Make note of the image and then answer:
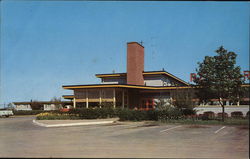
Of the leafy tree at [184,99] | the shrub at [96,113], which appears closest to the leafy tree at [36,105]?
the shrub at [96,113]

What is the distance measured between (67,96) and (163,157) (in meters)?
46.7

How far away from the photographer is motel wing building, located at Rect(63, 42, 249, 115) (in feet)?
115

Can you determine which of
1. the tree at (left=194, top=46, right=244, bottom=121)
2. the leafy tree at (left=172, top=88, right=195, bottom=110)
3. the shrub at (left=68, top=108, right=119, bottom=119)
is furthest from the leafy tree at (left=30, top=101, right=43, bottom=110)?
the tree at (left=194, top=46, right=244, bottom=121)

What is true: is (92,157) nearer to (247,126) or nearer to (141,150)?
(141,150)

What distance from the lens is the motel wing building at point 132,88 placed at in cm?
3497

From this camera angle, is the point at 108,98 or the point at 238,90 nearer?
the point at 238,90

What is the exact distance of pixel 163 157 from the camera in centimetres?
849

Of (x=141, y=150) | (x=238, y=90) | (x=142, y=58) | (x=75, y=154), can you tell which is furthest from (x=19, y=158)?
(x=142, y=58)

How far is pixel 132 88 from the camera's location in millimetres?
37156

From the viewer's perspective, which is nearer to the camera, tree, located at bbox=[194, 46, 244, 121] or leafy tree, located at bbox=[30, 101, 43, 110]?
tree, located at bbox=[194, 46, 244, 121]

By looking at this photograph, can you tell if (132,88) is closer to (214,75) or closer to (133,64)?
(133,64)

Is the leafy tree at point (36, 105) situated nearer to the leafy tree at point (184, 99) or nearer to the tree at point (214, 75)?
the leafy tree at point (184, 99)

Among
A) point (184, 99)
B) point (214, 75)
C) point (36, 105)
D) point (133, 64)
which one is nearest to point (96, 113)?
point (184, 99)

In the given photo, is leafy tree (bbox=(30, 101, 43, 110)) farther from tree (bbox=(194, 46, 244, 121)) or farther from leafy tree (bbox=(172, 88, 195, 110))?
tree (bbox=(194, 46, 244, 121))
